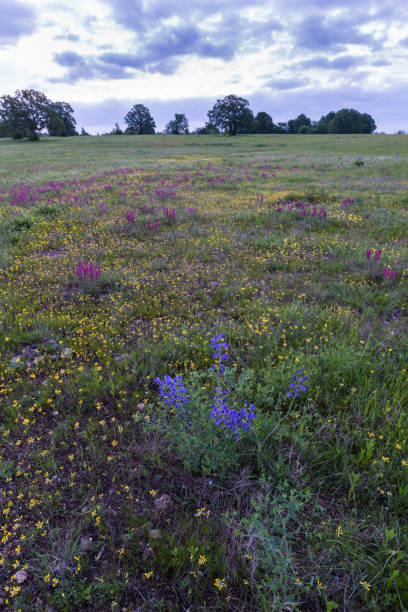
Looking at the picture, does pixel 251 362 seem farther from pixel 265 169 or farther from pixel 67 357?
Result: pixel 265 169

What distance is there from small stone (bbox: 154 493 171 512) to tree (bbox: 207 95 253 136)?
11742cm

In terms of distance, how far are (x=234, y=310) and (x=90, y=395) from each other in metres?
2.81

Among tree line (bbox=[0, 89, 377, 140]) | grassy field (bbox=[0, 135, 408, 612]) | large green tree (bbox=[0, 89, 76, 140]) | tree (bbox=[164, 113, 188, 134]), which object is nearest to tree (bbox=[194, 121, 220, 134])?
tree line (bbox=[0, 89, 377, 140])

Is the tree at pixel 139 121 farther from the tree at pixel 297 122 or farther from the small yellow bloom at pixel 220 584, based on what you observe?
the small yellow bloom at pixel 220 584

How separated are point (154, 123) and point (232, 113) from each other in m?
42.7

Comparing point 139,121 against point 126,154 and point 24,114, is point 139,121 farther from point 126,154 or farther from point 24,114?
point 126,154

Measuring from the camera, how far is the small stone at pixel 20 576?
7.41 feet

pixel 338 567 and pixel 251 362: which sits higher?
pixel 251 362

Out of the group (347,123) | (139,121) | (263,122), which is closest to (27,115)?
(139,121)

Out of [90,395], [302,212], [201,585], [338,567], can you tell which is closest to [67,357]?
[90,395]

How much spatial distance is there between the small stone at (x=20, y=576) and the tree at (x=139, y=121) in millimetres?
145880

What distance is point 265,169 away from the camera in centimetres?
2461

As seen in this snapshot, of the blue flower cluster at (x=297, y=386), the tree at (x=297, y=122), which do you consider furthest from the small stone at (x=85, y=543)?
the tree at (x=297, y=122)

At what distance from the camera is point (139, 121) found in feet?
415
